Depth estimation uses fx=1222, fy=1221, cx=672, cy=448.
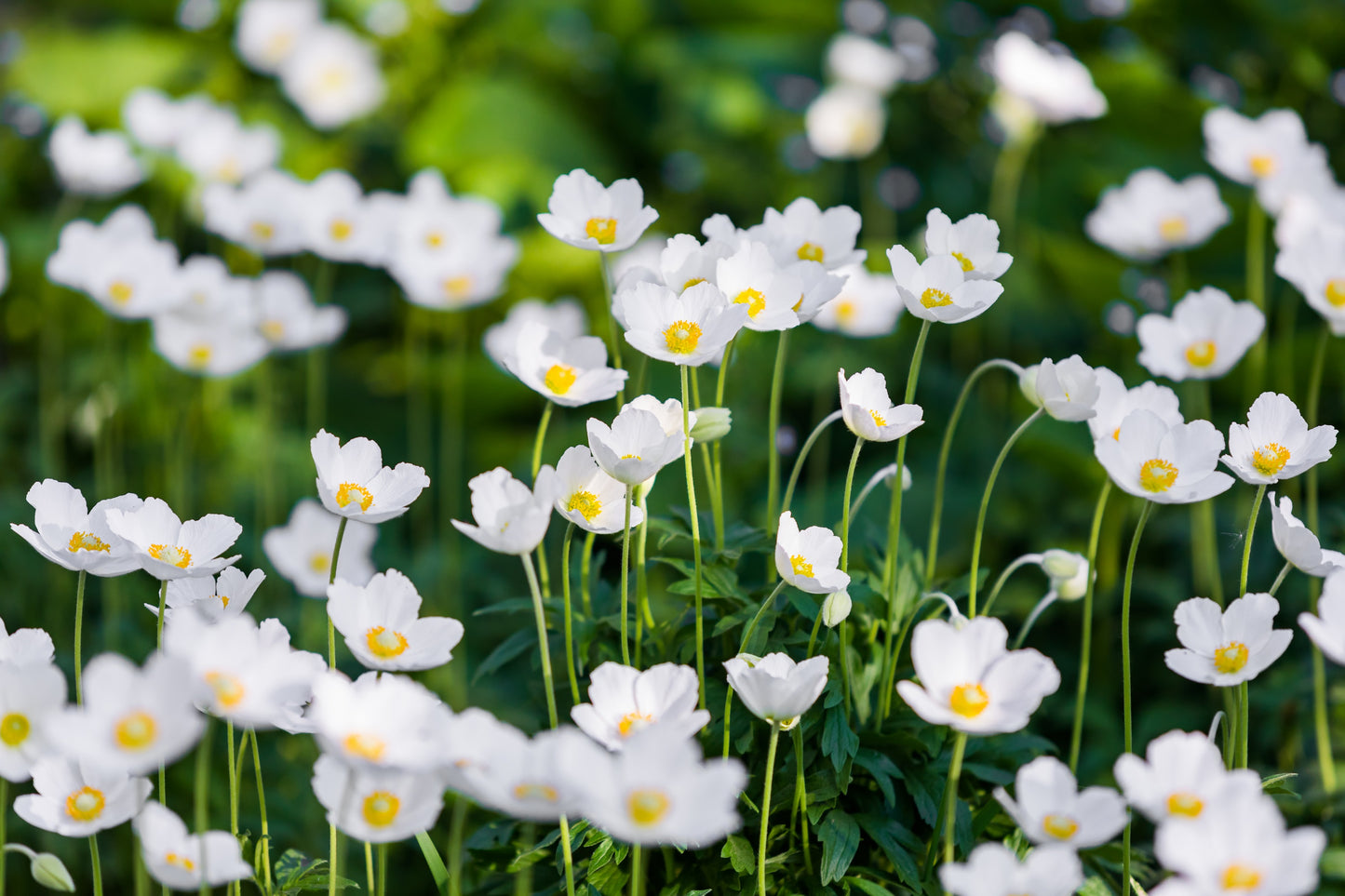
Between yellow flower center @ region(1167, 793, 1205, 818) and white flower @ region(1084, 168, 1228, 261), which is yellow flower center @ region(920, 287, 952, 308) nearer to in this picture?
yellow flower center @ region(1167, 793, 1205, 818)

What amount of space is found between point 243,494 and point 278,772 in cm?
93

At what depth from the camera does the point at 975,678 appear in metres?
0.97

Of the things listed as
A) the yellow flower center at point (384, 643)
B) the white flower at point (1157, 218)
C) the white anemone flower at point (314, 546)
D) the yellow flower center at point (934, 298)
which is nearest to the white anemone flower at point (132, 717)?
the yellow flower center at point (384, 643)

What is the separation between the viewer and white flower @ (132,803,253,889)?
0.87m

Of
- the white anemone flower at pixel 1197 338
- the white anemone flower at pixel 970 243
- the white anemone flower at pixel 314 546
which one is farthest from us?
the white anemone flower at pixel 314 546

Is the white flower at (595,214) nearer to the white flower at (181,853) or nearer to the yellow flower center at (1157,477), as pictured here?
the yellow flower center at (1157,477)

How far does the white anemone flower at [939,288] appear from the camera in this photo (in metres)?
1.11

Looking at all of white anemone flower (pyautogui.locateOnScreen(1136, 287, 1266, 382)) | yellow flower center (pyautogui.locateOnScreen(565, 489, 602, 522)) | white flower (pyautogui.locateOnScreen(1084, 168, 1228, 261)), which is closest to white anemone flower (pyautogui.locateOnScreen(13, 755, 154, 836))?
yellow flower center (pyautogui.locateOnScreen(565, 489, 602, 522))

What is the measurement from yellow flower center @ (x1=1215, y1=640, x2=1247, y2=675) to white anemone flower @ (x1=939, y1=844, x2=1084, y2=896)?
0.96 ft

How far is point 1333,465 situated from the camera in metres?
2.01

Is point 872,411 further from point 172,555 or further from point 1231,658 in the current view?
point 172,555

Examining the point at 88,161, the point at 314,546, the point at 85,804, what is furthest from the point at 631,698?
the point at 88,161

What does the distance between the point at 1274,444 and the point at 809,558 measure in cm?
44

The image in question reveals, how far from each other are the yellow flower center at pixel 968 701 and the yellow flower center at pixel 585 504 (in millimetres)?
352
